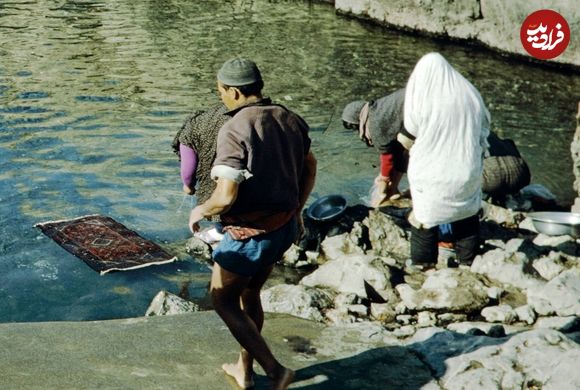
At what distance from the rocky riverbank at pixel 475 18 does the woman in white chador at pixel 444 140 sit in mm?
10018

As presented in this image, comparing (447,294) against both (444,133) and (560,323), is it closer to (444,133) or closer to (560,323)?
(560,323)

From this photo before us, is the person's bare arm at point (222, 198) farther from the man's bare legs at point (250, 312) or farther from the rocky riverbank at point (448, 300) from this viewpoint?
the rocky riverbank at point (448, 300)

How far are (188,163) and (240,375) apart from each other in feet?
5.87

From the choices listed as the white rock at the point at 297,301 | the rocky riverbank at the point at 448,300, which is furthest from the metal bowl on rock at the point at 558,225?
the white rock at the point at 297,301

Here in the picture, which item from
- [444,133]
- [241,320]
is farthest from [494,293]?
[241,320]

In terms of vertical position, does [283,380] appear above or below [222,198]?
below

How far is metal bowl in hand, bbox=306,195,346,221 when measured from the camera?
27.6 ft

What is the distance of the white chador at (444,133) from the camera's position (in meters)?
6.32

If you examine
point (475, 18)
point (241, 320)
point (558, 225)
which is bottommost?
point (558, 225)

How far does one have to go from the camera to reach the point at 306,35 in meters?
18.5

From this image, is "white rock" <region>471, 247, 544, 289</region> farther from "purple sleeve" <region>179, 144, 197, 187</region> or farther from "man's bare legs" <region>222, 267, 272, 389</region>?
"man's bare legs" <region>222, 267, 272, 389</region>

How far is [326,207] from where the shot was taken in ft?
28.0

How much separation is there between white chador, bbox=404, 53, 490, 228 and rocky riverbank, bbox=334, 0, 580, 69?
10.0 meters

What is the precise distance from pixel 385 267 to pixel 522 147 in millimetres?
5234
